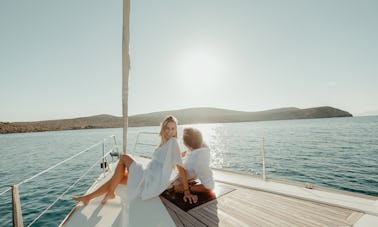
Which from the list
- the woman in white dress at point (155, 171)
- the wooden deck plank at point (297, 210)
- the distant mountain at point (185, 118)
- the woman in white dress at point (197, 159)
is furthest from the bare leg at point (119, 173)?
the distant mountain at point (185, 118)

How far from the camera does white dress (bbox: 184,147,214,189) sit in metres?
2.72

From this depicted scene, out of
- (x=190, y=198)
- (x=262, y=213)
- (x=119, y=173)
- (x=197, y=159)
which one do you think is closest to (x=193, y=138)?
(x=197, y=159)

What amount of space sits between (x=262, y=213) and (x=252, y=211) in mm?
110

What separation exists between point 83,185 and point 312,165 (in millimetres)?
11090

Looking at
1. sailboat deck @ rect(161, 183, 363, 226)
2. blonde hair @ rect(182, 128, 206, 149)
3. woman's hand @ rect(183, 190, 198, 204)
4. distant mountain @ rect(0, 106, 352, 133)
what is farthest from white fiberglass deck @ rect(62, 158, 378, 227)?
distant mountain @ rect(0, 106, 352, 133)

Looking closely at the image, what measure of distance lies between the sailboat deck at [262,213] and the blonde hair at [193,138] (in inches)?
29.4

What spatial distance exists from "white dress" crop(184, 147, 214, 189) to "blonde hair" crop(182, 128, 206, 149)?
71mm

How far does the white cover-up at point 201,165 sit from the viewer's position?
8.92 ft

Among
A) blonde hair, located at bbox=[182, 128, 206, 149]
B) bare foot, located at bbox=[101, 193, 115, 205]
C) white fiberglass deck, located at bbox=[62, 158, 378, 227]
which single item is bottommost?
white fiberglass deck, located at bbox=[62, 158, 378, 227]

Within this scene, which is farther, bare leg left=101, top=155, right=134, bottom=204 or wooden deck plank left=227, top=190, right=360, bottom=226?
bare leg left=101, top=155, right=134, bottom=204

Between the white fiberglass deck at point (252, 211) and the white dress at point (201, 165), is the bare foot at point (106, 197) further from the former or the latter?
the white dress at point (201, 165)

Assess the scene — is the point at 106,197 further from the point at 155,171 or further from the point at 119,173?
the point at 155,171

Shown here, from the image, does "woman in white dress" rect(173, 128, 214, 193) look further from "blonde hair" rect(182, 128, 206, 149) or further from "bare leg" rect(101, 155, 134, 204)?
"bare leg" rect(101, 155, 134, 204)

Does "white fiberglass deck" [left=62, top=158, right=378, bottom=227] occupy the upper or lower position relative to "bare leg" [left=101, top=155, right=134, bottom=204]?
lower
